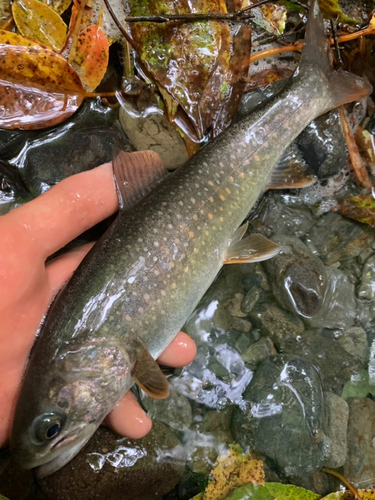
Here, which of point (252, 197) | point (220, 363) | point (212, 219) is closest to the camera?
point (212, 219)

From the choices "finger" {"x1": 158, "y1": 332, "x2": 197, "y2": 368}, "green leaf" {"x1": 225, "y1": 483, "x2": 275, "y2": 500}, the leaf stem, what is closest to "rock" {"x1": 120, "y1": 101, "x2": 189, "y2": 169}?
"finger" {"x1": 158, "y1": 332, "x2": 197, "y2": 368}

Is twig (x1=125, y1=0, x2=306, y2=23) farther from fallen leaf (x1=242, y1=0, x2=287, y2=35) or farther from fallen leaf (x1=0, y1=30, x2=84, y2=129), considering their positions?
fallen leaf (x1=0, y1=30, x2=84, y2=129)

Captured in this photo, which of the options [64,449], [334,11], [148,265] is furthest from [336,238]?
[64,449]

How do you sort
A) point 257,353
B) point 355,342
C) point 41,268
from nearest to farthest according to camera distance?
point 41,268
point 257,353
point 355,342

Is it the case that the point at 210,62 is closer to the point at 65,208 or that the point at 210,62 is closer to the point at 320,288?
the point at 65,208

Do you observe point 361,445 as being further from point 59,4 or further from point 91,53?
point 59,4

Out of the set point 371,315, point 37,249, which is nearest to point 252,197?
point 37,249

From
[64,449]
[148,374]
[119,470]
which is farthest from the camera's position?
[119,470]

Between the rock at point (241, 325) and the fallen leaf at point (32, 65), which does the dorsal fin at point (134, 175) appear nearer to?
the fallen leaf at point (32, 65)
